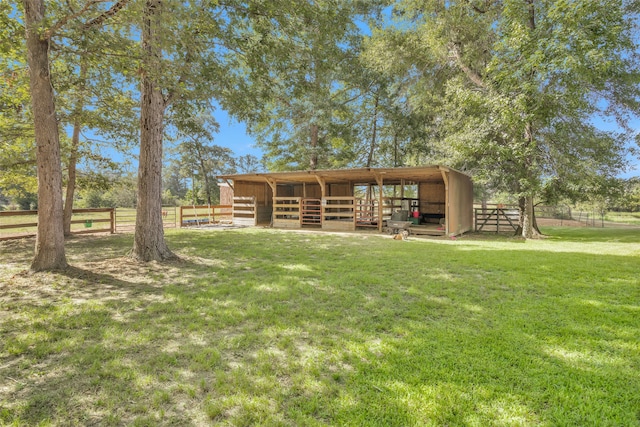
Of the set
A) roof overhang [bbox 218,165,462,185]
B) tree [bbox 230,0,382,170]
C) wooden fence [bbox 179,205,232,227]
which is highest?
tree [bbox 230,0,382,170]

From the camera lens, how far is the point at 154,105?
20.9 ft

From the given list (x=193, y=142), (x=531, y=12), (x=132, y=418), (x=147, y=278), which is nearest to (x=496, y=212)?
(x=531, y=12)

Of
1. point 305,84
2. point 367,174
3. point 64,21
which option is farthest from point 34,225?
point 367,174

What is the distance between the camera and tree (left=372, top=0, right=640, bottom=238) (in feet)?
27.6

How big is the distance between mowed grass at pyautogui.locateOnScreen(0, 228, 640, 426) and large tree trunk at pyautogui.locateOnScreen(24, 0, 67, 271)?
19.0 inches

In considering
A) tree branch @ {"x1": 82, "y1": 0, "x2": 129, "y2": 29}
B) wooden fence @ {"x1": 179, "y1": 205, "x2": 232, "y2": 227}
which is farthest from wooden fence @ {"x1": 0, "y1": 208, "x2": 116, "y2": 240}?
tree branch @ {"x1": 82, "y1": 0, "x2": 129, "y2": 29}

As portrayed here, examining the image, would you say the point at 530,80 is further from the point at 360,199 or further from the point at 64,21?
the point at 64,21

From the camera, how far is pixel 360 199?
13211 millimetres

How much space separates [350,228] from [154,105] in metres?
8.64

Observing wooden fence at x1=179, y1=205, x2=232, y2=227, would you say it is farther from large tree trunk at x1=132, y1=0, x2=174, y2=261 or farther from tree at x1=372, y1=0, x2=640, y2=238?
tree at x1=372, y1=0, x2=640, y2=238

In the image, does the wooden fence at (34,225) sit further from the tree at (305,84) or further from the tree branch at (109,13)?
→ the tree branch at (109,13)

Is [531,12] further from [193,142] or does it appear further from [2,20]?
[193,142]

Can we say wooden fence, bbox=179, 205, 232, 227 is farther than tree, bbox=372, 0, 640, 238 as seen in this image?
Yes

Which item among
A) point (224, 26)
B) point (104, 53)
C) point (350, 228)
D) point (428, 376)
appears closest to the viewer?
point (428, 376)
